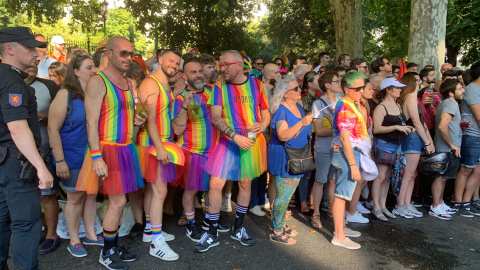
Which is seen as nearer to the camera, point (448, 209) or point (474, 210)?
point (448, 209)

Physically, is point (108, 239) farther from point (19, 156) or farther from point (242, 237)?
point (242, 237)

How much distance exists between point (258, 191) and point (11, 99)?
359 cm

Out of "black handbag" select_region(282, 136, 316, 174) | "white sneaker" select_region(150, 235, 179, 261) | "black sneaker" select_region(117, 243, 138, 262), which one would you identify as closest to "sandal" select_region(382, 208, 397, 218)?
"black handbag" select_region(282, 136, 316, 174)

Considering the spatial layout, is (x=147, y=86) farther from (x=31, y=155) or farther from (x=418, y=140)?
(x=418, y=140)

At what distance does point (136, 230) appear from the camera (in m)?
4.56

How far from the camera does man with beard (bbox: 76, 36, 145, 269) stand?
340cm

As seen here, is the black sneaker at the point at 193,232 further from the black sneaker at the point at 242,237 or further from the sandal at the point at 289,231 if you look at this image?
the sandal at the point at 289,231

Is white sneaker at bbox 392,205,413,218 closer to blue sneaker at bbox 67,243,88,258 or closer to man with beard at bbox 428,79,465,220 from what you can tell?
man with beard at bbox 428,79,465,220

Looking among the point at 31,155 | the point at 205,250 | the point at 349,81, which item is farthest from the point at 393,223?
the point at 31,155

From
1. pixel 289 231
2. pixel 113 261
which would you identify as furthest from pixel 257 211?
pixel 113 261

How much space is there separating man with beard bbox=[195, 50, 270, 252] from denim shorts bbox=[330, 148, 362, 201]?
2.92 feet

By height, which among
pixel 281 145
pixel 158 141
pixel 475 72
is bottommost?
pixel 281 145

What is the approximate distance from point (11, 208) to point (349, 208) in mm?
3986

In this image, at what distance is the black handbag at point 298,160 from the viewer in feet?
13.6
